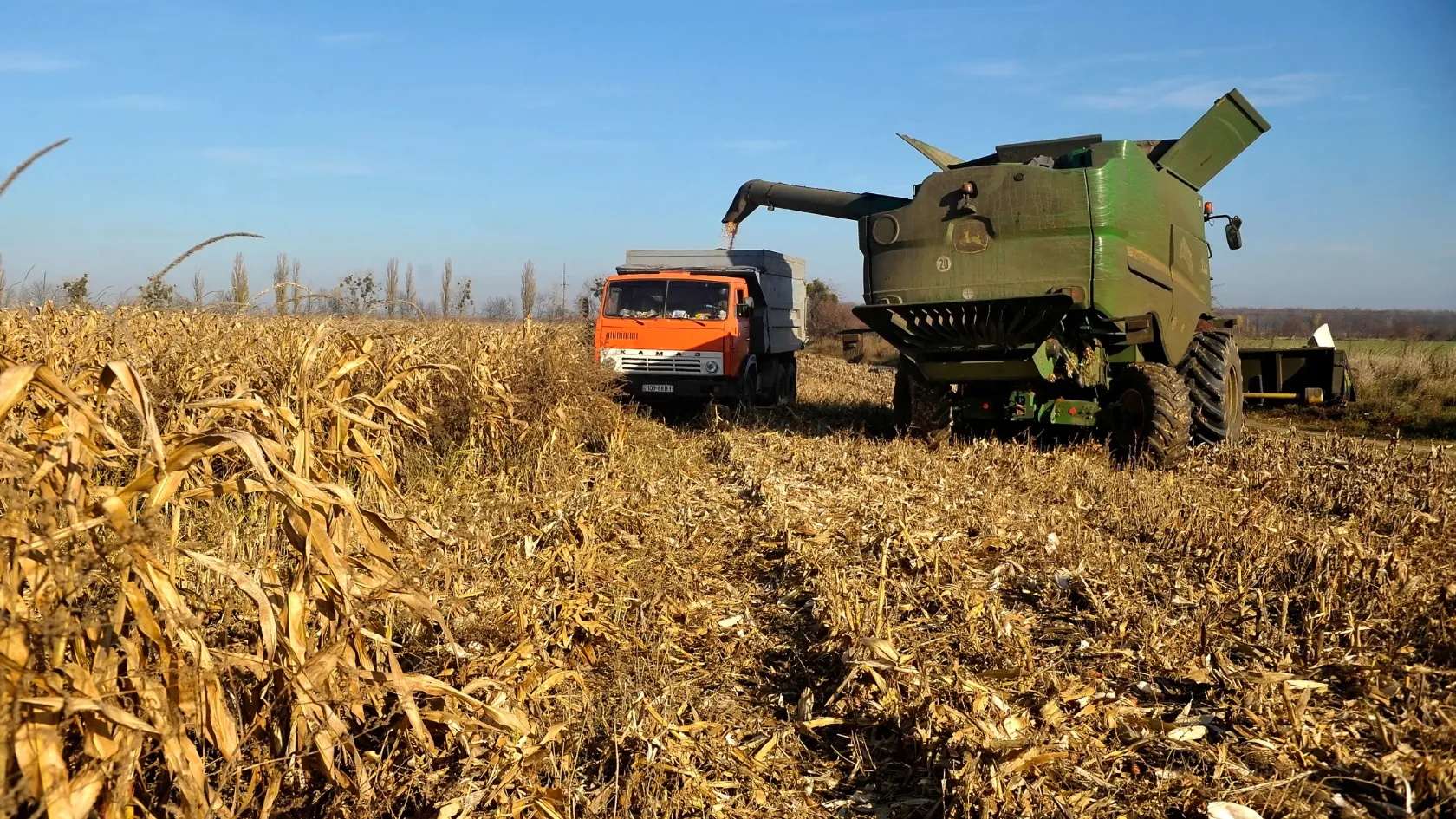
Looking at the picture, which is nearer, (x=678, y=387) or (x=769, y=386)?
(x=678, y=387)

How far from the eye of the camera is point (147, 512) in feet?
7.68

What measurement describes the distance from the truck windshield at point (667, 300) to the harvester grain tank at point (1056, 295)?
419 centimetres

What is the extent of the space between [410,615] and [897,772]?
222 cm

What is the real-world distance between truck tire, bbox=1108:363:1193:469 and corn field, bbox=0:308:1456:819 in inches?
59.8

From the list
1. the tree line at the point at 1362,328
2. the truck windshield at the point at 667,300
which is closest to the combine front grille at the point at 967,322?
the truck windshield at the point at 667,300

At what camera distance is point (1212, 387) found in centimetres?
1052

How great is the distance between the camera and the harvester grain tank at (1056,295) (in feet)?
30.7

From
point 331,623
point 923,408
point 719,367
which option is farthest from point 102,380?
point 719,367

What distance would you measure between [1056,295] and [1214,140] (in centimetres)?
397

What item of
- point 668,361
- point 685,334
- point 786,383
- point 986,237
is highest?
point 986,237

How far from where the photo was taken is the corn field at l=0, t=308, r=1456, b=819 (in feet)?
8.07

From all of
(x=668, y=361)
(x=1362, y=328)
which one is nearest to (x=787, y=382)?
(x=668, y=361)

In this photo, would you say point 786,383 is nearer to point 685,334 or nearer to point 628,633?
point 685,334

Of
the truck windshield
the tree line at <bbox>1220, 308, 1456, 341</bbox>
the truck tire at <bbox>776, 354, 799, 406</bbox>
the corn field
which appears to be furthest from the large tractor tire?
the tree line at <bbox>1220, 308, 1456, 341</bbox>
